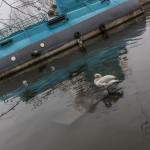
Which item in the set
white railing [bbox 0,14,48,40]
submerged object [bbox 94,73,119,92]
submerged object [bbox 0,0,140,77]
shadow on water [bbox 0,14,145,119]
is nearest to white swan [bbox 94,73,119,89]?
submerged object [bbox 94,73,119,92]

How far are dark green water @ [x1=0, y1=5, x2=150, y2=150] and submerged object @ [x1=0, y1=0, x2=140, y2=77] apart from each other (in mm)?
2542

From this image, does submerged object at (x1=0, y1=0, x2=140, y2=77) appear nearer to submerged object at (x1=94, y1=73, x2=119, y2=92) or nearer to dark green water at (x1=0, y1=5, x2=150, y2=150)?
dark green water at (x1=0, y1=5, x2=150, y2=150)

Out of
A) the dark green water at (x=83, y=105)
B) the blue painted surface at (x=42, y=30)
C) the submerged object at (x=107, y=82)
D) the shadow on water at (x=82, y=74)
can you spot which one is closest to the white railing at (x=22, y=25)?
the blue painted surface at (x=42, y=30)

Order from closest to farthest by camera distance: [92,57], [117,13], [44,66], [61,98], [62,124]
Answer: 1. [62,124]
2. [61,98]
3. [92,57]
4. [44,66]
5. [117,13]

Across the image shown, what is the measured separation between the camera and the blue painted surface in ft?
91.7

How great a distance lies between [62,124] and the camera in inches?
583

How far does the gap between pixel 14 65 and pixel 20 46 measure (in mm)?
1468

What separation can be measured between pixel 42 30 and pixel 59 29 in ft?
4.30

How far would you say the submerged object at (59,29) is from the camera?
27.9 metres

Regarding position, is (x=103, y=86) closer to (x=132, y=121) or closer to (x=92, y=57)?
(x=132, y=121)

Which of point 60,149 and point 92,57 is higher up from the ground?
point 60,149

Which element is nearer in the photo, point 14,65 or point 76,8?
point 14,65

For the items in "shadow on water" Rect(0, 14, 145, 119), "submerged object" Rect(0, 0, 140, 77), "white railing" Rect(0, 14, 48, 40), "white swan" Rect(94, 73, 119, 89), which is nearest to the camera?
"white swan" Rect(94, 73, 119, 89)

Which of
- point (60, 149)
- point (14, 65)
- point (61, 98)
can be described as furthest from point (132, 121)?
point (14, 65)
